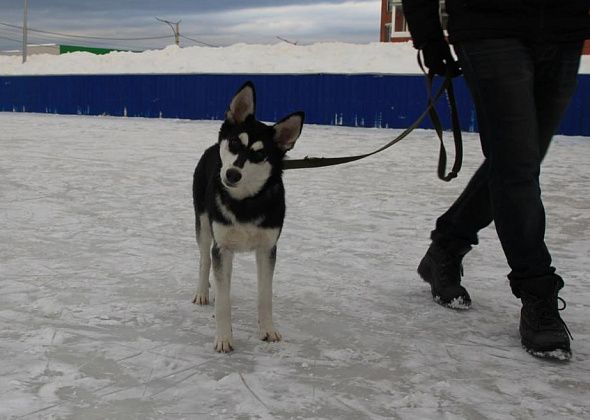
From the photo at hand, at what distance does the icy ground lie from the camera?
7.07 ft

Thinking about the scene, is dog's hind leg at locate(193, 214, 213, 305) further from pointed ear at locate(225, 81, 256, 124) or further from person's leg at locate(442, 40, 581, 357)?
person's leg at locate(442, 40, 581, 357)

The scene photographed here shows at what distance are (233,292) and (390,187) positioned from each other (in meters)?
3.73

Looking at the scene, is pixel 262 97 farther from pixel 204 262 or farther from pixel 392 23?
pixel 392 23

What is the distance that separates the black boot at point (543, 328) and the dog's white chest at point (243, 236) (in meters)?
1.13

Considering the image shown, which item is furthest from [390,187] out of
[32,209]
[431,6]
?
[431,6]

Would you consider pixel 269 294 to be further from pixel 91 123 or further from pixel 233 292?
pixel 91 123

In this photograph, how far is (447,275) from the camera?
10.4 feet

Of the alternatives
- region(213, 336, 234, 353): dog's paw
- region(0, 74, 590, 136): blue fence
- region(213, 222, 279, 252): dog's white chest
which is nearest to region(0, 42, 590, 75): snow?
region(0, 74, 590, 136): blue fence

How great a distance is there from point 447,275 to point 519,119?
3.02 ft

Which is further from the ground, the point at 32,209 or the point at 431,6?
the point at 431,6

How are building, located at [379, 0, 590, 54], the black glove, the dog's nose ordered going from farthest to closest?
building, located at [379, 0, 590, 54] < the black glove < the dog's nose

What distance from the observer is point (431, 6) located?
2.82m

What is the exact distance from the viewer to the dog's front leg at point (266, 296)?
2.69 m

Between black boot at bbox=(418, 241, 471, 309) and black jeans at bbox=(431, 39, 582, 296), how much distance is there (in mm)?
380
